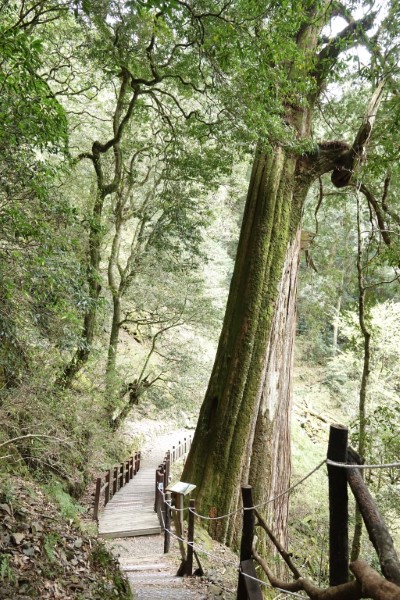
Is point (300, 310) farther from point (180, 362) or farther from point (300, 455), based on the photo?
point (180, 362)

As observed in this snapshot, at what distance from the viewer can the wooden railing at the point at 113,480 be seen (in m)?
8.01

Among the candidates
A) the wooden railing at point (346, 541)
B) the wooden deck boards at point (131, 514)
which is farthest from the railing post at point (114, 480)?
the wooden railing at point (346, 541)

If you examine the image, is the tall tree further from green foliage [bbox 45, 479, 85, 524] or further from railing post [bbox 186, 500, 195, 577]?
green foliage [bbox 45, 479, 85, 524]

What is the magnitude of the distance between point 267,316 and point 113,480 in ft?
23.0

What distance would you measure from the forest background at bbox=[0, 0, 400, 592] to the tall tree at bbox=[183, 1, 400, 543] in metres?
0.24

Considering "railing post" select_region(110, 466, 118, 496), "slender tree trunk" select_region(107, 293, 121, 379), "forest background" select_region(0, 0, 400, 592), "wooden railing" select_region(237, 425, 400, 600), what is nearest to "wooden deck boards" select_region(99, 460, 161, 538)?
"railing post" select_region(110, 466, 118, 496)

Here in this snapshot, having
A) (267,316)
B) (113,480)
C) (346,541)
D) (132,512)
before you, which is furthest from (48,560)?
(113,480)

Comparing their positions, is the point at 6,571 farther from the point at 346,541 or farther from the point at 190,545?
the point at 346,541

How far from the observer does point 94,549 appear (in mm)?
3883

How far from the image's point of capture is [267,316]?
5.66m

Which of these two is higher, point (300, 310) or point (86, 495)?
point (300, 310)

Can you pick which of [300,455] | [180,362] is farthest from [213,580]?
[300,455]

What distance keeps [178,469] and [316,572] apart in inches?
296

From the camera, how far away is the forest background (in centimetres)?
430
